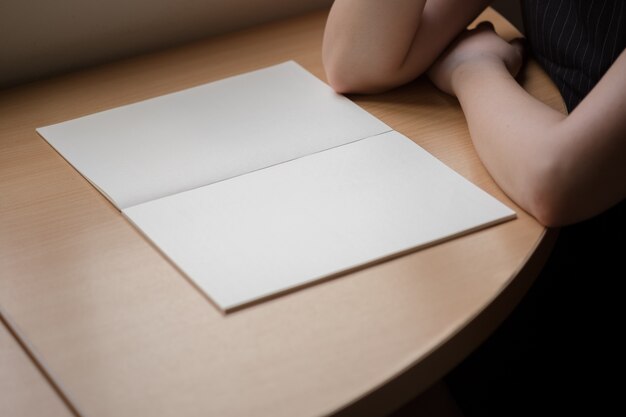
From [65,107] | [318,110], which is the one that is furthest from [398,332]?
[65,107]

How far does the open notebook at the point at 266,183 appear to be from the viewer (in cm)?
69

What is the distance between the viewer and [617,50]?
0.91m

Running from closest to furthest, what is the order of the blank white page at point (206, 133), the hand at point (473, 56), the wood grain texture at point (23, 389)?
the wood grain texture at point (23, 389) < the blank white page at point (206, 133) < the hand at point (473, 56)

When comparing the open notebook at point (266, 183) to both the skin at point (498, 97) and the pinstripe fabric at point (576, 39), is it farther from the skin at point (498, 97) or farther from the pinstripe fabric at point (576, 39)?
the pinstripe fabric at point (576, 39)

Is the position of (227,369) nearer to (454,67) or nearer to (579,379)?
(454,67)

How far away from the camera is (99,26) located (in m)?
1.11

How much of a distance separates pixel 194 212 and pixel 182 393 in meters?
0.24

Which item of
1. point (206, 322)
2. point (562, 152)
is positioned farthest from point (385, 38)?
point (206, 322)

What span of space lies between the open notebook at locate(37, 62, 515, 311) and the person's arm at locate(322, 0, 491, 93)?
37 mm

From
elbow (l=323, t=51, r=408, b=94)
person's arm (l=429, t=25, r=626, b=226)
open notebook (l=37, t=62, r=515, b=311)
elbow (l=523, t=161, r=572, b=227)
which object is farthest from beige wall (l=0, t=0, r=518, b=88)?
elbow (l=523, t=161, r=572, b=227)

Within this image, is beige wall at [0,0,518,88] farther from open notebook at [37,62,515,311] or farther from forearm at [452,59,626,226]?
forearm at [452,59,626,226]

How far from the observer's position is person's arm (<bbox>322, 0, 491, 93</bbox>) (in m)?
0.95

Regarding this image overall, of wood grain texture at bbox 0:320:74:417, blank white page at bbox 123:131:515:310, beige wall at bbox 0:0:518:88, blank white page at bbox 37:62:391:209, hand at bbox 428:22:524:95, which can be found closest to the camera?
wood grain texture at bbox 0:320:74:417

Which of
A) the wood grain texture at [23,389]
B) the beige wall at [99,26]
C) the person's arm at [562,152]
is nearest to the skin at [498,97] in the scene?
the person's arm at [562,152]
